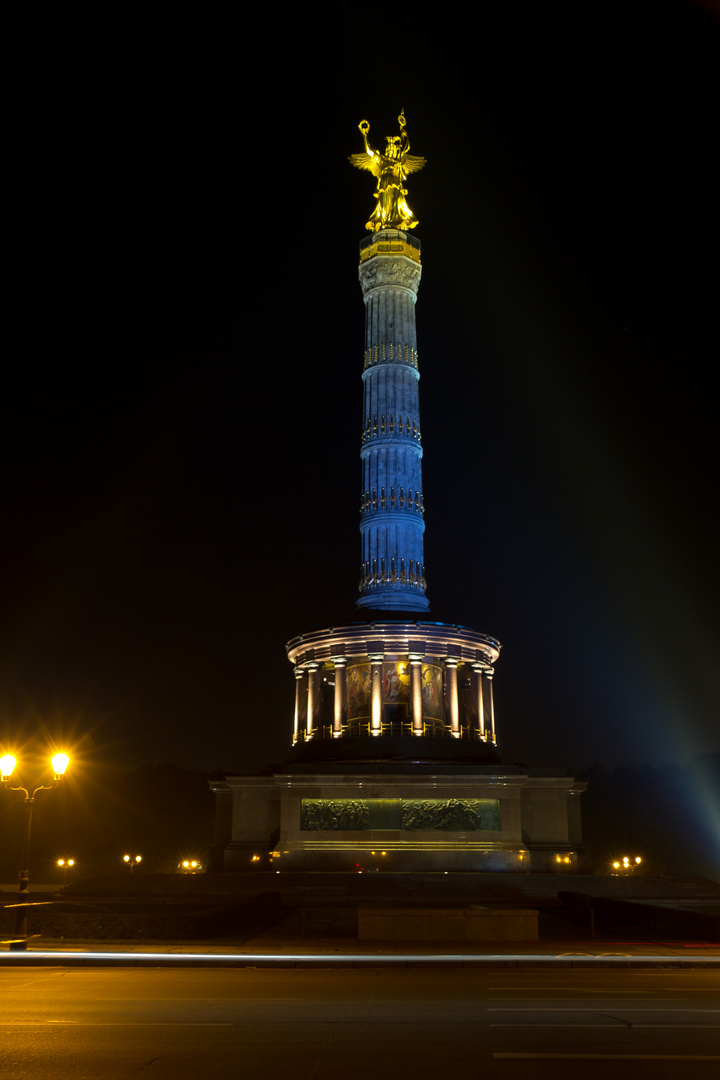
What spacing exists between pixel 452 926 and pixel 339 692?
87.0 feet

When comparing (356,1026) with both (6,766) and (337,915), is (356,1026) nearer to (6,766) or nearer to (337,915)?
(6,766)

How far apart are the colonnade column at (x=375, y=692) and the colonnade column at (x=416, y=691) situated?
1462 millimetres

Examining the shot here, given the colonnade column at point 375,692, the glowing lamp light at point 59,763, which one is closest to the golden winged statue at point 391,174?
the colonnade column at point 375,692

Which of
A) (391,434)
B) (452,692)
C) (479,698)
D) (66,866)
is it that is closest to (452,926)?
(452,692)

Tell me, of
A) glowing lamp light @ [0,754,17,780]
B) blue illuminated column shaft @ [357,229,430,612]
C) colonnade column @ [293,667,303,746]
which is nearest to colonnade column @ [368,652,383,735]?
blue illuminated column shaft @ [357,229,430,612]

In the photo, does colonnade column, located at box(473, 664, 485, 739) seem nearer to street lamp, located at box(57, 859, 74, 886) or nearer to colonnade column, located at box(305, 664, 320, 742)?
colonnade column, located at box(305, 664, 320, 742)

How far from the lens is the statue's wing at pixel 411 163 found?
187 ft

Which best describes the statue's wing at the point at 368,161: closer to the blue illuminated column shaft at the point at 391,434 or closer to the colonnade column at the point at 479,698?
the blue illuminated column shaft at the point at 391,434

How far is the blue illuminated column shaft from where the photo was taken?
1898 inches

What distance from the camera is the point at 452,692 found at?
1780 inches

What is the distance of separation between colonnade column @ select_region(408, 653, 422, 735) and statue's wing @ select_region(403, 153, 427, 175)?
30.1m

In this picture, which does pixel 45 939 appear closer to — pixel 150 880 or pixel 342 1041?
pixel 342 1041

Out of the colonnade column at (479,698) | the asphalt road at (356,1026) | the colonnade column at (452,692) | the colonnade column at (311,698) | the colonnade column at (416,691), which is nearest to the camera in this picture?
the asphalt road at (356,1026)

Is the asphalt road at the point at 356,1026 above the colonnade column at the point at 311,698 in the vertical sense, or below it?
below
